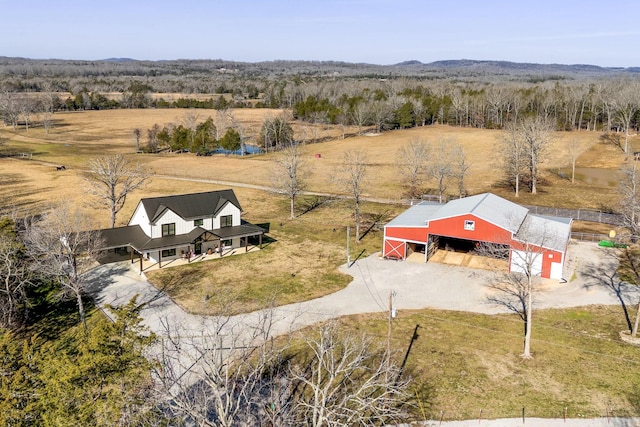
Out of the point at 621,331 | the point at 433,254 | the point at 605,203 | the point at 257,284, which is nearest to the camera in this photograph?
the point at 621,331

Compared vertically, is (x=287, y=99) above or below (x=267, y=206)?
above

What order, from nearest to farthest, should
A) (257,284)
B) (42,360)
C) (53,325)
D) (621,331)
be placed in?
(42,360) < (621,331) < (53,325) < (257,284)

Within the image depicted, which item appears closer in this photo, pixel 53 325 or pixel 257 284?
pixel 53 325

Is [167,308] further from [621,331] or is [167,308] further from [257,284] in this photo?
[621,331]

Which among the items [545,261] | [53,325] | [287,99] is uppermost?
[287,99]

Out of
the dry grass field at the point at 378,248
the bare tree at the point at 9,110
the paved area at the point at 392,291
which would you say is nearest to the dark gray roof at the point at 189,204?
the dry grass field at the point at 378,248

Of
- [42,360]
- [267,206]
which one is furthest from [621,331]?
[267,206]

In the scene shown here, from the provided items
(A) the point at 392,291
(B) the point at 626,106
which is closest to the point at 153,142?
(A) the point at 392,291
